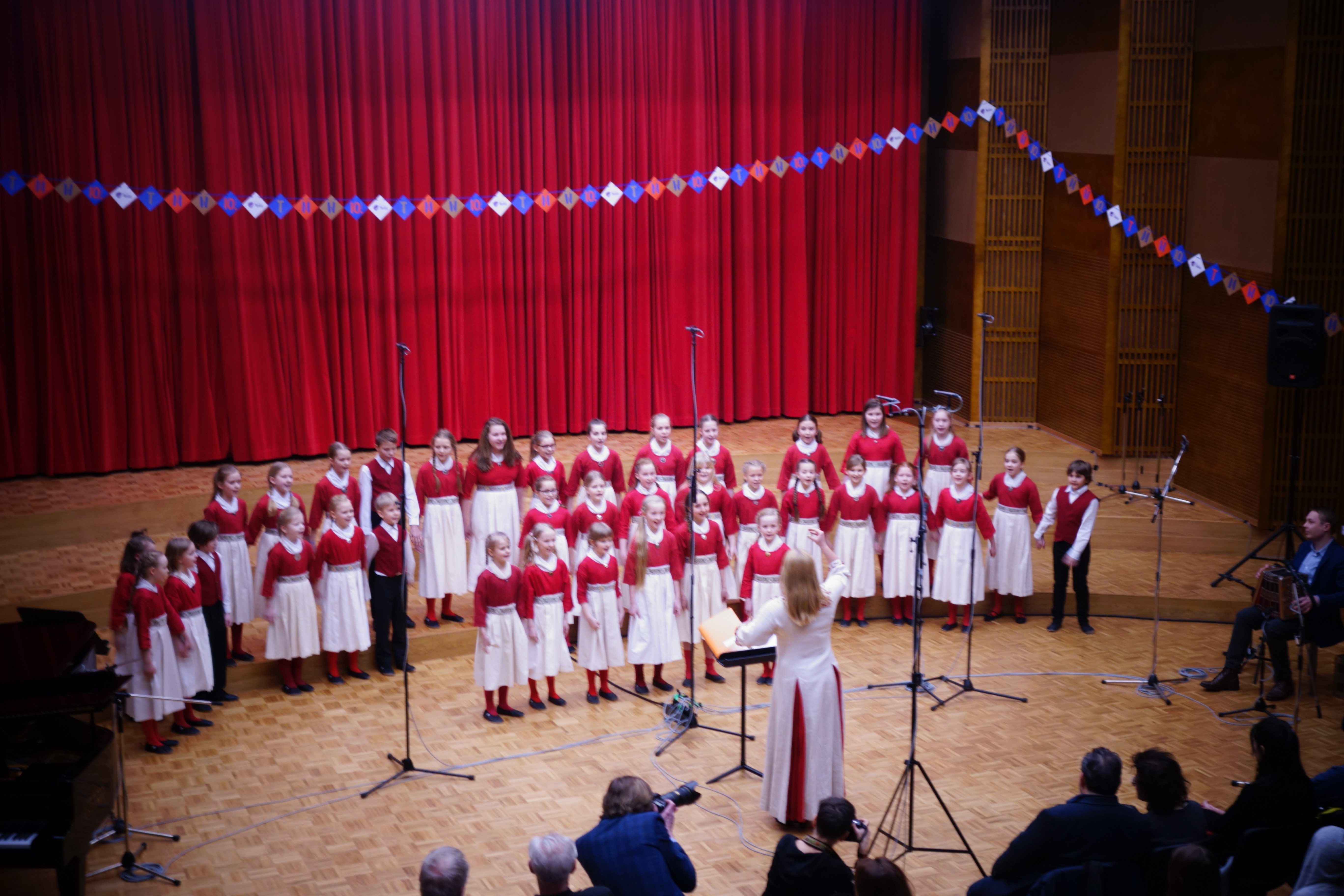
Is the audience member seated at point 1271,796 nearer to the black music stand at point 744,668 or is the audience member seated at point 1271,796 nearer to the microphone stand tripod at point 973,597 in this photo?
the black music stand at point 744,668

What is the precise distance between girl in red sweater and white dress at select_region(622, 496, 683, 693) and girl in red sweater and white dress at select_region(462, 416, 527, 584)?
4.30 feet

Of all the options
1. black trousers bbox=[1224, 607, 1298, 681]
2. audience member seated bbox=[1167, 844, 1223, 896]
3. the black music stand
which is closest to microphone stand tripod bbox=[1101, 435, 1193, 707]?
black trousers bbox=[1224, 607, 1298, 681]

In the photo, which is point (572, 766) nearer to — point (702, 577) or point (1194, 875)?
point (702, 577)

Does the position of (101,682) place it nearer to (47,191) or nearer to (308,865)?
(308,865)

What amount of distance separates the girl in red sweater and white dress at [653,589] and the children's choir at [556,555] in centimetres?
1

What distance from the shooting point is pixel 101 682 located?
229 inches

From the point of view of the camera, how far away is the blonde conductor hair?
20.8 feet

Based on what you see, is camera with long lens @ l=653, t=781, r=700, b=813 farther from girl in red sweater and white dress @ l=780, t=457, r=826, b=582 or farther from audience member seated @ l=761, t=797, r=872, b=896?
girl in red sweater and white dress @ l=780, t=457, r=826, b=582

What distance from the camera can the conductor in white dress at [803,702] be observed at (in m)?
6.51

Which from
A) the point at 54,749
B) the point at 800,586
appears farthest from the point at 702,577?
the point at 54,749

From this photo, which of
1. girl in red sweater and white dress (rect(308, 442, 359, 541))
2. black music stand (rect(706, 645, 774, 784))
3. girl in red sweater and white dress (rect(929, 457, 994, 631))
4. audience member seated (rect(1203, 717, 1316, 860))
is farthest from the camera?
girl in red sweater and white dress (rect(929, 457, 994, 631))

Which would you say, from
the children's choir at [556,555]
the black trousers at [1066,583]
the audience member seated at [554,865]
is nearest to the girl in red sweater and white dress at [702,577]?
the children's choir at [556,555]

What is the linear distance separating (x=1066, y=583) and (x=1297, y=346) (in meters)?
2.32

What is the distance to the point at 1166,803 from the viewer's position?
17.5 ft
